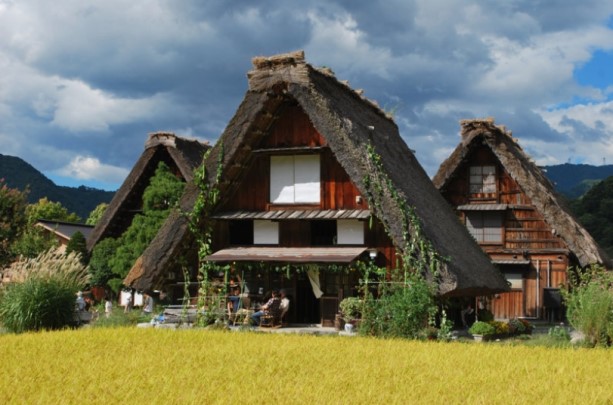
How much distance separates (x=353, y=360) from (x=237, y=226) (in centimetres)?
994

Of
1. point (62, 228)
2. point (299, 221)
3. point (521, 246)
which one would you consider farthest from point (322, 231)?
point (62, 228)

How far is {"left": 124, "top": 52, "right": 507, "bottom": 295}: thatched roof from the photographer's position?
19266 millimetres

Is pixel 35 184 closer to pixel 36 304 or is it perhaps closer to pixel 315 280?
pixel 36 304

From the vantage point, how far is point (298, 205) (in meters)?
21.3

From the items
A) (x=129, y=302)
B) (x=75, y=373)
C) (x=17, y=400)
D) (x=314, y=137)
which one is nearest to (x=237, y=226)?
(x=314, y=137)

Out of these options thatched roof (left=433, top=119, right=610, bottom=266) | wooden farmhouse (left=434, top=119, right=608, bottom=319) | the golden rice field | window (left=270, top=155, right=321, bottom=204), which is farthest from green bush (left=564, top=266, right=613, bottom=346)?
wooden farmhouse (left=434, top=119, right=608, bottom=319)

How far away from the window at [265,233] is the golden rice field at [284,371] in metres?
4.97

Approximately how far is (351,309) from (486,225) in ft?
36.9

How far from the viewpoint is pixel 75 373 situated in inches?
462

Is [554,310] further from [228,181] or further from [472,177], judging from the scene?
[228,181]

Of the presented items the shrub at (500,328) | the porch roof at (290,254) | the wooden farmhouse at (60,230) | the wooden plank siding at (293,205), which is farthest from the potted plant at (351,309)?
the wooden farmhouse at (60,230)

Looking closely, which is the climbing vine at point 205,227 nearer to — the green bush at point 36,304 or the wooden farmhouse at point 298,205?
the wooden farmhouse at point 298,205

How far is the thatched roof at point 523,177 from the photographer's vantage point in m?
26.0

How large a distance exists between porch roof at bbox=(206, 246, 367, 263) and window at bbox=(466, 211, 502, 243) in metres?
9.97
